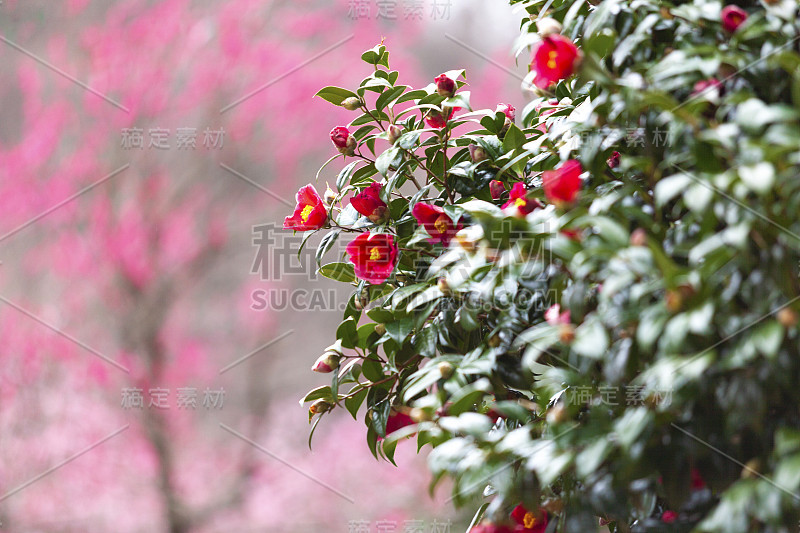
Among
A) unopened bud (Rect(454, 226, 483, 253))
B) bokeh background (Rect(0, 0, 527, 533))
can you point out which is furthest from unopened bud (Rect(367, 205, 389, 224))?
bokeh background (Rect(0, 0, 527, 533))

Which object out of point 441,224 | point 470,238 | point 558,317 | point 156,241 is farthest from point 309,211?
point 156,241

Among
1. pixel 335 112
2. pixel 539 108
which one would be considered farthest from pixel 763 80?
pixel 335 112

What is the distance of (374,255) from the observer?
33.4 inches

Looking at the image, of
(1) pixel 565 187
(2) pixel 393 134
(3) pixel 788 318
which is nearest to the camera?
(3) pixel 788 318

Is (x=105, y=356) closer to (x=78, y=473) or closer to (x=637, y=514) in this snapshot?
(x=78, y=473)

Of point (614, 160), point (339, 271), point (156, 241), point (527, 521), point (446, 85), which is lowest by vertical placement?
point (156, 241)

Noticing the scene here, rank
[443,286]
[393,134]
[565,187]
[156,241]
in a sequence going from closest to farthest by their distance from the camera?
[565,187] → [443,286] → [393,134] → [156,241]

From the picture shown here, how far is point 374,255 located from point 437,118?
0.19m

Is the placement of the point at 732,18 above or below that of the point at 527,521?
above

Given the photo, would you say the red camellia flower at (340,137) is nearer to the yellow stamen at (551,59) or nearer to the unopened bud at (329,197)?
the unopened bud at (329,197)

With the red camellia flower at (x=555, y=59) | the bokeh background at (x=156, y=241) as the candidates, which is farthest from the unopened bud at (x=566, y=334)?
the bokeh background at (x=156, y=241)

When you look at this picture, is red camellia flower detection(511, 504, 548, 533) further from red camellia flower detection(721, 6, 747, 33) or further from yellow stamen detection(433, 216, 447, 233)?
red camellia flower detection(721, 6, 747, 33)

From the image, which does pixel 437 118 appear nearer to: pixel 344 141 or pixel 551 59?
pixel 344 141

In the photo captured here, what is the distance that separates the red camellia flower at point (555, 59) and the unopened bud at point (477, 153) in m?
0.18
